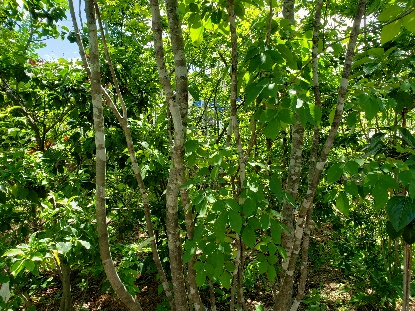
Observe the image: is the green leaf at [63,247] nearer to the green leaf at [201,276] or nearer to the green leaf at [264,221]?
the green leaf at [201,276]

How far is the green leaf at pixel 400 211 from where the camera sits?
137cm

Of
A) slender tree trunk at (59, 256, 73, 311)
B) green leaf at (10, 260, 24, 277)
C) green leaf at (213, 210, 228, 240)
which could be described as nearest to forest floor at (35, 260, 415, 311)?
slender tree trunk at (59, 256, 73, 311)

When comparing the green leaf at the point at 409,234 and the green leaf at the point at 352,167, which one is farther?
the green leaf at the point at 409,234

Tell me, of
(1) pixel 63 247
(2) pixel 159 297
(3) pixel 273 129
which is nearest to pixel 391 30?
(3) pixel 273 129

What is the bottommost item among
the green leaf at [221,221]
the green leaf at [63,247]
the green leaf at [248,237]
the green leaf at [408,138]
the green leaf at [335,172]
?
the green leaf at [63,247]

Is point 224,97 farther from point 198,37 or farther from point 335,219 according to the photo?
point 198,37

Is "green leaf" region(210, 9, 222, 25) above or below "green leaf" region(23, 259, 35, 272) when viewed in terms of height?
above

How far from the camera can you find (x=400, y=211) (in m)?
1.41

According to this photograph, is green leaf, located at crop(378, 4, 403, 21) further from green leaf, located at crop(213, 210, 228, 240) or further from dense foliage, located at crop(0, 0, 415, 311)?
green leaf, located at crop(213, 210, 228, 240)

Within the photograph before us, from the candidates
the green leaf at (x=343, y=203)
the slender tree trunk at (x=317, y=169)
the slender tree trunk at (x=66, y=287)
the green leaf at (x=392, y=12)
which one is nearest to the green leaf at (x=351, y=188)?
the green leaf at (x=343, y=203)

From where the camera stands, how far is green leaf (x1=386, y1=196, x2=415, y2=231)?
137cm

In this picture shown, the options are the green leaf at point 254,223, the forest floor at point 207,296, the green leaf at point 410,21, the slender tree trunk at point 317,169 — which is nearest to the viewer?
the green leaf at point 410,21

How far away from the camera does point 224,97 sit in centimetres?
465

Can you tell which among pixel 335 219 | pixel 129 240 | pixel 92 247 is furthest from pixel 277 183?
pixel 129 240
